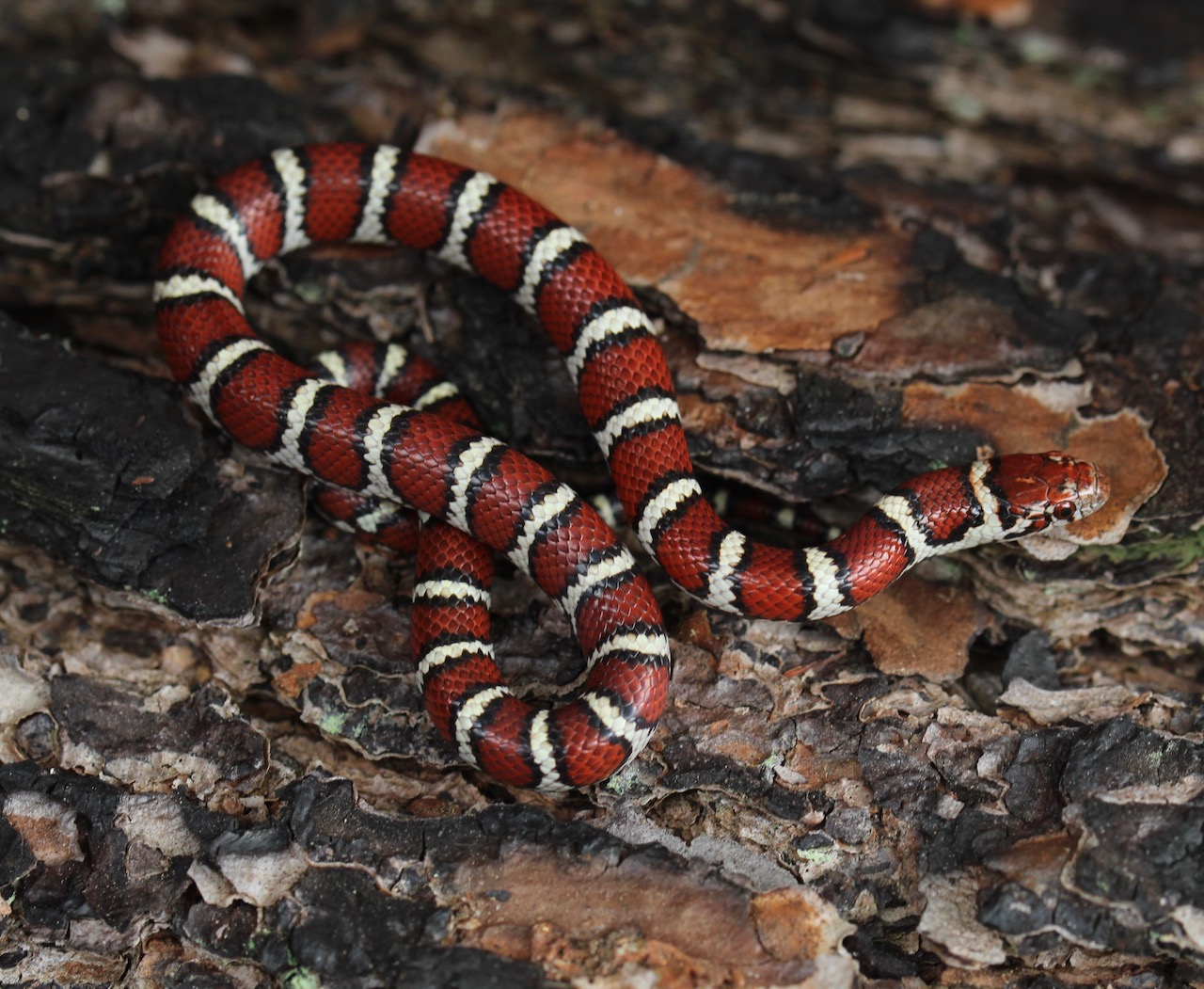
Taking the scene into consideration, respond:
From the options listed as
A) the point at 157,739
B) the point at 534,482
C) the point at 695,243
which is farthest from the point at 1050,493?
the point at 157,739

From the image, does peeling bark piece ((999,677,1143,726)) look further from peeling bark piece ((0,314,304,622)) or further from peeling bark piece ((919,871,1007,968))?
peeling bark piece ((0,314,304,622))

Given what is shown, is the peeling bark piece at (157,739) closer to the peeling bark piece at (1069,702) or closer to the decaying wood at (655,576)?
the decaying wood at (655,576)

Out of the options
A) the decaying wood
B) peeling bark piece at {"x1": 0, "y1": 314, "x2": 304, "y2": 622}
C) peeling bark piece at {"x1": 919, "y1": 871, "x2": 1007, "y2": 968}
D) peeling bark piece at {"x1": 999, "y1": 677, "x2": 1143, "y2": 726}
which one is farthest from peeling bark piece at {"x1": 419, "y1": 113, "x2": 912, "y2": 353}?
peeling bark piece at {"x1": 919, "y1": 871, "x2": 1007, "y2": 968}

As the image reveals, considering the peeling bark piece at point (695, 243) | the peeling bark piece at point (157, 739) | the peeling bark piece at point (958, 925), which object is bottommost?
the peeling bark piece at point (157, 739)

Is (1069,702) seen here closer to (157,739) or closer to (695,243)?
(695,243)

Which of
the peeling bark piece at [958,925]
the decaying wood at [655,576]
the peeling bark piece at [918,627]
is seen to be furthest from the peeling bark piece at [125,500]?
the peeling bark piece at [958,925]

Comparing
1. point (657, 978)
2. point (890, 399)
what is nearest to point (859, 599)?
point (890, 399)
